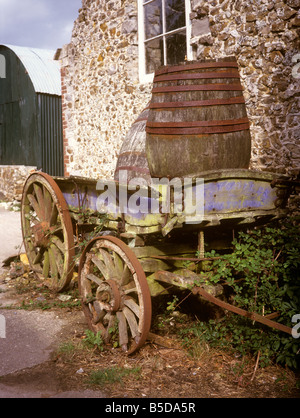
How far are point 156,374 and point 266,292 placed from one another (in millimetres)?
926

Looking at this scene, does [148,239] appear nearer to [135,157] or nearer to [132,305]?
[132,305]

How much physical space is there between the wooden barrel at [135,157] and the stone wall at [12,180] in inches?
300

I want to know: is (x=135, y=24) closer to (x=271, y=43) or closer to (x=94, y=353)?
(x=271, y=43)

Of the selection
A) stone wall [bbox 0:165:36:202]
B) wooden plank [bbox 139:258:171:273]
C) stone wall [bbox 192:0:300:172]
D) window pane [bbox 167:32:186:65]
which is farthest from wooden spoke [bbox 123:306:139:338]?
stone wall [bbox 0:165:36:202]

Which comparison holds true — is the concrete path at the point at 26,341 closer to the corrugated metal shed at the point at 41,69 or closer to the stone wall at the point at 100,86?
the stone wall at the point at 100,86

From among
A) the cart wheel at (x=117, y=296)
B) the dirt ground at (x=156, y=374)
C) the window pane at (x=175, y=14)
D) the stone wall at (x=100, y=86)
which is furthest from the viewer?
the stone wall at (x=100, y=86)

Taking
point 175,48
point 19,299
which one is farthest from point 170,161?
point 175,48

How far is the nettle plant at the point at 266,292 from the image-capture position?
2.90 metres

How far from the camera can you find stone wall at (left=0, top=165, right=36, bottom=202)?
11.8m

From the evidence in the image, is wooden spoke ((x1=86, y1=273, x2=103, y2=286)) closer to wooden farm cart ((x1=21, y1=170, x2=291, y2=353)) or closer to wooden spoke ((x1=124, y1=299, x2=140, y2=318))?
wooden farm cart ((x1=21, y1=170, x2=291, y2=353))

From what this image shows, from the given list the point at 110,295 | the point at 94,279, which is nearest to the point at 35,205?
the point at 94,279

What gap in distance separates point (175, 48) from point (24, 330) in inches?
167

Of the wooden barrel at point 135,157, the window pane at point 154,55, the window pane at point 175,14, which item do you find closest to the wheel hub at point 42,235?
the wooden barrel at point 135,157
